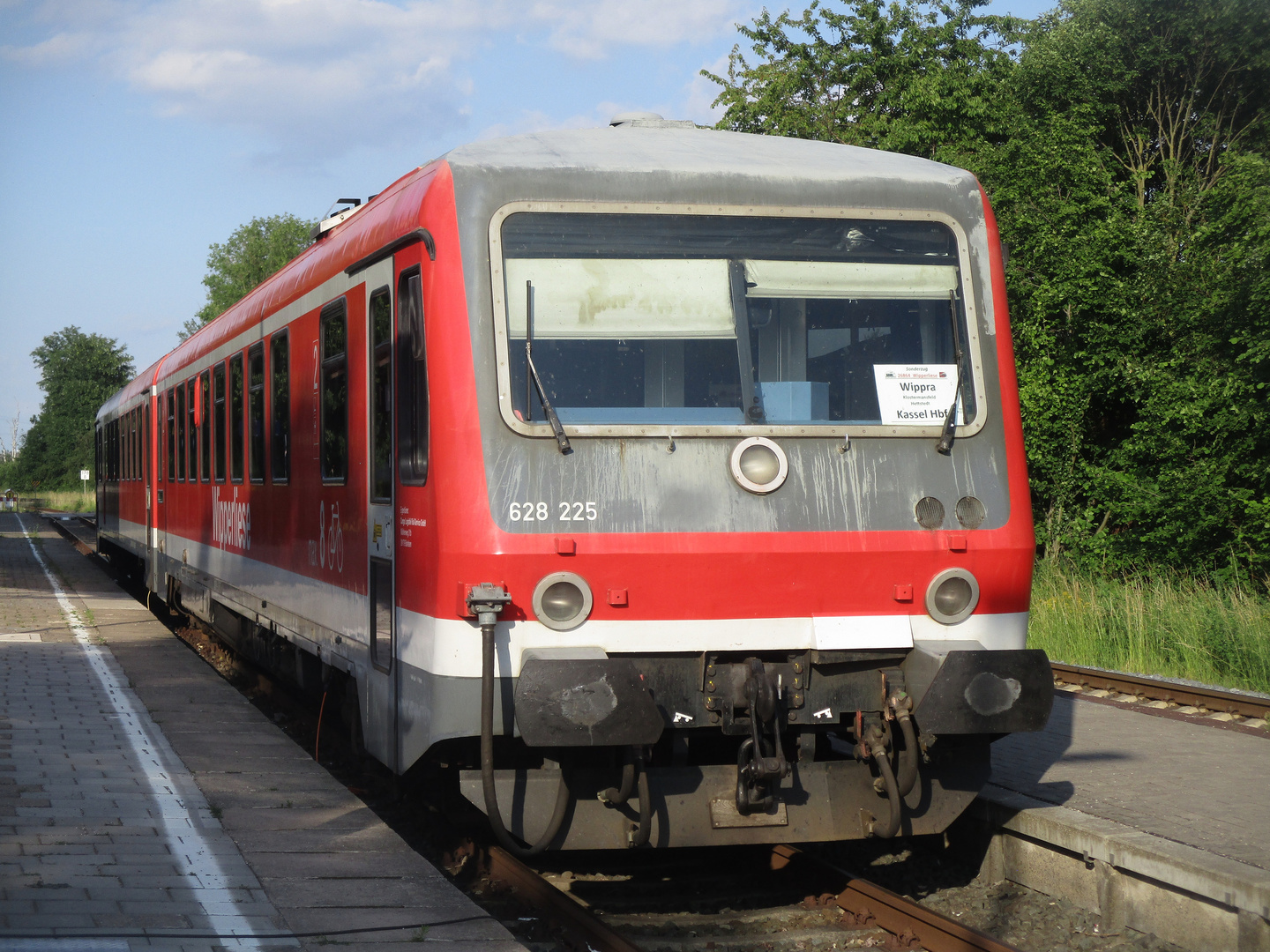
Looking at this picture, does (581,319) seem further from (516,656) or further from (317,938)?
(317,938)

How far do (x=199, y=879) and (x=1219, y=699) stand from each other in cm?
780

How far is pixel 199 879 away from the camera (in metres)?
5.24

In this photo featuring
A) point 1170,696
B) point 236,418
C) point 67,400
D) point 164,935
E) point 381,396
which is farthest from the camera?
point 67,400

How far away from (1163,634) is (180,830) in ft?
33.4

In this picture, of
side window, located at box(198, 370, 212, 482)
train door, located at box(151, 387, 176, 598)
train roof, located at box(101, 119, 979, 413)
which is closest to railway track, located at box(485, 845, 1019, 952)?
train roof, located at box(101, 119, 979, 413)

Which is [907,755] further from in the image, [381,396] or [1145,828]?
[381,396]

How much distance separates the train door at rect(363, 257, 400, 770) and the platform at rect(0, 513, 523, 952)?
462 millimetres

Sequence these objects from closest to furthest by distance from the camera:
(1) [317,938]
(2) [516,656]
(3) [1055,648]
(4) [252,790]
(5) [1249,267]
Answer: (1) [317,938] < (2) [516,656] < (4) [252,790] < (3) [1055,648] < (5) [1249,267]

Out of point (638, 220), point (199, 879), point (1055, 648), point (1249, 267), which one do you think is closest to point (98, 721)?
point (199, 879)

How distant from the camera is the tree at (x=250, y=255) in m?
84.1

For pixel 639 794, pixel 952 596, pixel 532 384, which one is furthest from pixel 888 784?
pixel 532 384

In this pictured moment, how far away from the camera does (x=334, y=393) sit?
729 centimetres

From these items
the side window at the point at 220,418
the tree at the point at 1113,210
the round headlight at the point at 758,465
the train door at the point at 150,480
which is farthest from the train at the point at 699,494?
the tree at the point at 1113,210

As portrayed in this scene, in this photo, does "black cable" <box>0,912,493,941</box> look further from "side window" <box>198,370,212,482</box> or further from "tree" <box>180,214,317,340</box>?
"tree" <box>180,214,317,340</box>
